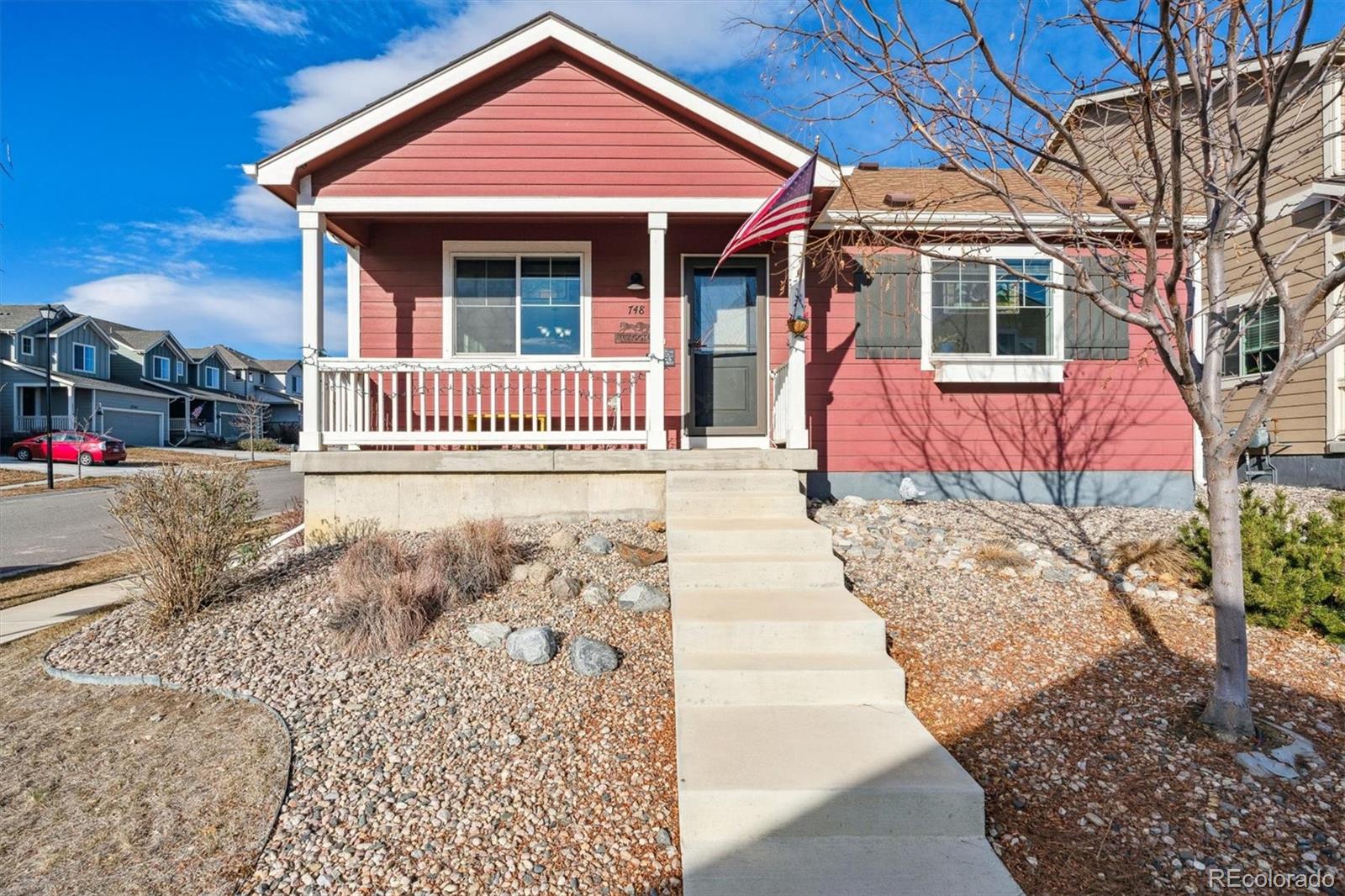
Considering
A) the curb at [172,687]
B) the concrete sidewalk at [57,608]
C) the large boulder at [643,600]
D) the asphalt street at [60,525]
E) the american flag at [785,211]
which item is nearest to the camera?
the curb at [172,687]

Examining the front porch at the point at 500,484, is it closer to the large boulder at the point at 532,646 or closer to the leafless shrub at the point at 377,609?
the leafless shrub at the point at 377,609

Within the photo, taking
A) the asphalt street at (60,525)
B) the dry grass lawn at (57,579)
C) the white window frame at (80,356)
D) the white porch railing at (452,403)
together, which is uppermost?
the white window frame at (80,356)

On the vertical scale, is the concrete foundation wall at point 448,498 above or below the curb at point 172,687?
above

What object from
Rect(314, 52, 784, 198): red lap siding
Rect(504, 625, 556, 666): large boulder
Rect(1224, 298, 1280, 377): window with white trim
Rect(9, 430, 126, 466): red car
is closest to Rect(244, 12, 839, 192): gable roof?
Rect(314, 52, 784, 198): red lap siding

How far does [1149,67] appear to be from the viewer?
9.43ft

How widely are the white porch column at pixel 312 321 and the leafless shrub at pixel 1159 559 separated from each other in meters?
6.61

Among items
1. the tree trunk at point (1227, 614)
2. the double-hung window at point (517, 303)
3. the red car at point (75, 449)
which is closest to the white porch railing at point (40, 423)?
the red car at point (75, 449)

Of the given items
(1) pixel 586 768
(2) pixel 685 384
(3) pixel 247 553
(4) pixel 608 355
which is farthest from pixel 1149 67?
(3) pixel 247 553

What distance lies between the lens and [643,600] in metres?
3.89

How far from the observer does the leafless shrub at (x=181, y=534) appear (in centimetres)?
399

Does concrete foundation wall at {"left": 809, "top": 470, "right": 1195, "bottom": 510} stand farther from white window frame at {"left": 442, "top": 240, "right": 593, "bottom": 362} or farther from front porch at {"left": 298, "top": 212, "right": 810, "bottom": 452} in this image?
white window frame at {"left": 442, "top": 240, "right": 593, "bottom": 362}

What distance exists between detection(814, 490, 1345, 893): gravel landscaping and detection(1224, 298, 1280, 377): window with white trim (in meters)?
6.53

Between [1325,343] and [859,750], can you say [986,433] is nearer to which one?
[1325,343]

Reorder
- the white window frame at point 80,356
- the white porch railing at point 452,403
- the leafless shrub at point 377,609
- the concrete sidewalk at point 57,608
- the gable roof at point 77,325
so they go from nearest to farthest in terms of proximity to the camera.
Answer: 1. the leafless shrub at point 377,609
2. the concrete sidewalk at point 57,608
3. the white porch railing at point 452,403
4. the gable roof at point 77,325
5. the white window frame at point 80,356
